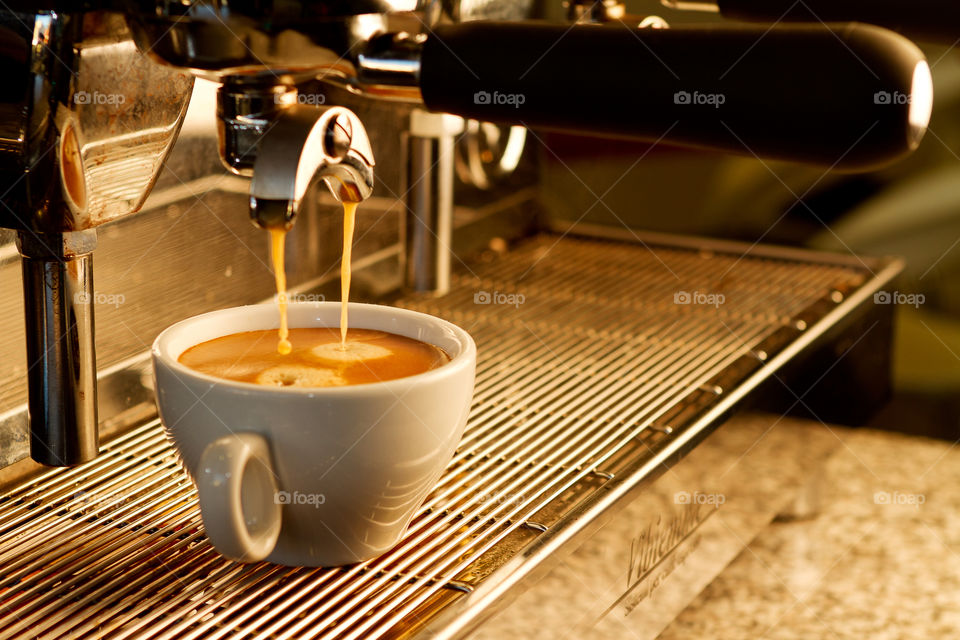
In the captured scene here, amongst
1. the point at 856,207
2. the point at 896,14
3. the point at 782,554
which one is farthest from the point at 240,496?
the point at 856,207

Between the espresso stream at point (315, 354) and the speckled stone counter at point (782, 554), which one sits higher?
the espresso stream at point (315, 354)

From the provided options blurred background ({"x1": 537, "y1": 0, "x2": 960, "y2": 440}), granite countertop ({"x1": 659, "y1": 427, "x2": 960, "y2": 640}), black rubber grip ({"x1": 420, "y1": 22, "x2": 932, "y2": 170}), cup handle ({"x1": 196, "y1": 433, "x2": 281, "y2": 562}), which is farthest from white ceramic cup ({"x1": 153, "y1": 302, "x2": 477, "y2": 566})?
blurred background ({"x1": 537, "y1": 0, "x2": 960, "y2": 440})

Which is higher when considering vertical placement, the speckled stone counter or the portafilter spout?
the portafilter spout

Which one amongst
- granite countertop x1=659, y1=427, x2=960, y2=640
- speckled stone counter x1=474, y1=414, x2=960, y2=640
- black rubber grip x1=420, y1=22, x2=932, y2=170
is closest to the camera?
black rubber grip x1=420, y1=22, x2=932, y2=170

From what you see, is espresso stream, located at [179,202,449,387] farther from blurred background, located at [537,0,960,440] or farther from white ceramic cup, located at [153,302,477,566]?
blurred background, located at [537,0,960,440]

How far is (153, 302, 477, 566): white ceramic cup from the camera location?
0.39 metres

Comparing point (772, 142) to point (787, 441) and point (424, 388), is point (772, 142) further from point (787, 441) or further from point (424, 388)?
point (787, 441)

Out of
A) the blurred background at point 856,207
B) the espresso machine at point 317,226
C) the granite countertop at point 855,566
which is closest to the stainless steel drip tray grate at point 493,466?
the espresso machine at point 317,226

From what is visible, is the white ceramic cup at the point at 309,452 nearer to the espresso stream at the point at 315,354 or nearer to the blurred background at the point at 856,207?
the espresso stream at the point at 315,354

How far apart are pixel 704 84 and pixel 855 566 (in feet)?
1.52

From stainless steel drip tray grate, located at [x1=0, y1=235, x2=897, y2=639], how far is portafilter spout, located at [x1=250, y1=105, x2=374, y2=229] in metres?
0.15

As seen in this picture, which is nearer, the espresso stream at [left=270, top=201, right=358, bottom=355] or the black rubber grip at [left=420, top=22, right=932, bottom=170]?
the black rubber grip at [left=420, top=22, right=932, bottom=170]

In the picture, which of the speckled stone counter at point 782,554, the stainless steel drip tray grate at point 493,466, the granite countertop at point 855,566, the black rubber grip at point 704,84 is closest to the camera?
the black rubber grip at point 704,84

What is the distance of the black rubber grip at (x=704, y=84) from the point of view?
0.30 m
